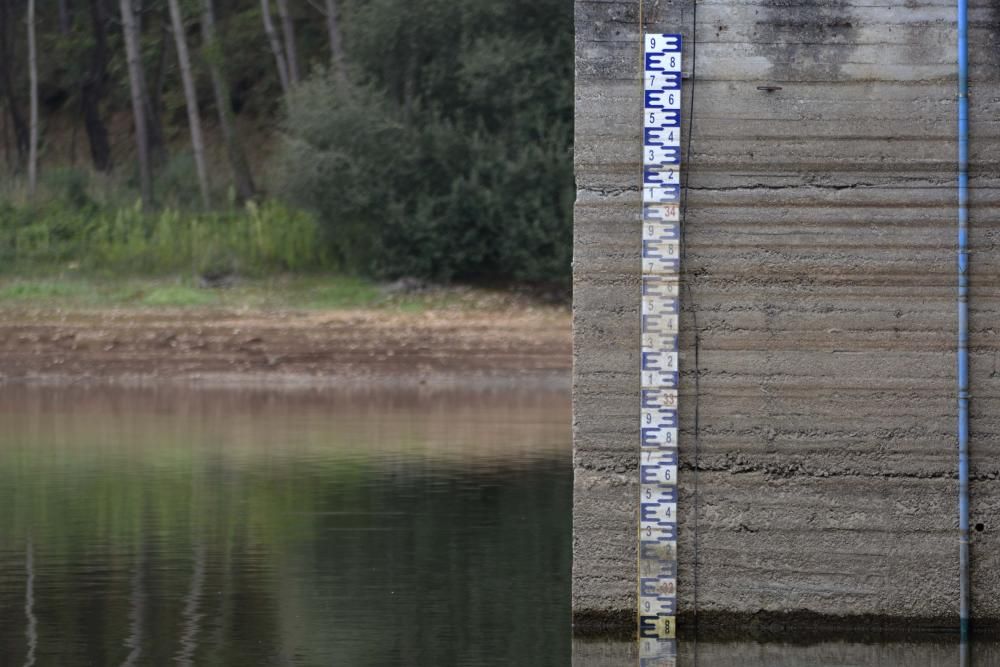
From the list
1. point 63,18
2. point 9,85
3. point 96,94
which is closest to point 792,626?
point 96,94

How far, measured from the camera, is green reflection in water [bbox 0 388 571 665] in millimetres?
10289

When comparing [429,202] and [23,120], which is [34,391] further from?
[23,120]

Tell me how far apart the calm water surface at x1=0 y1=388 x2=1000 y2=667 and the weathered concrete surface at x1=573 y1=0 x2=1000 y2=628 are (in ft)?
1.51

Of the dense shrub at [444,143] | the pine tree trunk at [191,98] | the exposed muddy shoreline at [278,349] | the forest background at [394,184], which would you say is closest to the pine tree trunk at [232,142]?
the pine tree trunk at [191,98]

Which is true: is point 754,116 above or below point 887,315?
above

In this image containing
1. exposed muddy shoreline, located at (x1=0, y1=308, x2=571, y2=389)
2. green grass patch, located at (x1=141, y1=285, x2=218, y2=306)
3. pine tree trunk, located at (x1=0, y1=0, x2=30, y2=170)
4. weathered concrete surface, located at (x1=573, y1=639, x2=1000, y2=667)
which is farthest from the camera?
pine tree trunk, located at (x1=0, y1=0, x2=30, y2=170)

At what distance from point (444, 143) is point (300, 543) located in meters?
21.8

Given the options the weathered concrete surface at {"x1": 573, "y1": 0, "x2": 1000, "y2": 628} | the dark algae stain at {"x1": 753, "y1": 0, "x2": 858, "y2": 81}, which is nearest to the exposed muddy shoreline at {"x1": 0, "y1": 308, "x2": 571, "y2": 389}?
the weathered concrete surface at {"x1": 573, "y1": 0, "x2": 1000, "y2": 628}

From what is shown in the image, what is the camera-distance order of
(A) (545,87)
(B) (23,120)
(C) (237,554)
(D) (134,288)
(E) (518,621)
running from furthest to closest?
(B) (23,120) → (A) (545,87) → (D) (134,288) → (C) (237,554) → (E) (518,621)

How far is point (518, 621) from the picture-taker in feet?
35.5

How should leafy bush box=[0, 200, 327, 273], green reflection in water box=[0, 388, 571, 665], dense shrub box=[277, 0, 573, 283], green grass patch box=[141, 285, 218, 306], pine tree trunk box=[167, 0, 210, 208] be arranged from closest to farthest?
1. green reflection in water box=[0, 388, 571, 665]
2. green grass patch box=[141, 285, 218, 306]
3. dense shrub box=[277, 0, 573, 283]
4. leafy bush box=[0, 200, 327, 273]
5. pine tree trunk box=[167, 0, 210, 208]

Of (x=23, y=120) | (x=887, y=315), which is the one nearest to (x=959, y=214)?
(x=887, y=315)

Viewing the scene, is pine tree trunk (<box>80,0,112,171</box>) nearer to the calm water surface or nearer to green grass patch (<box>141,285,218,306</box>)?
green grass patch (<box>141,285,218,306</box>)

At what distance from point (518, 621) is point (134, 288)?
23.0 metres
